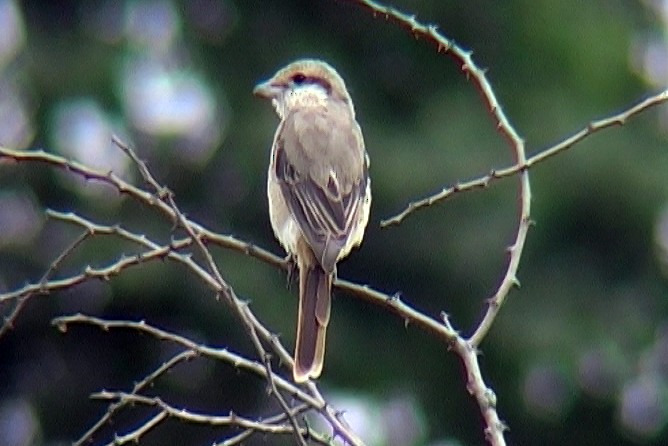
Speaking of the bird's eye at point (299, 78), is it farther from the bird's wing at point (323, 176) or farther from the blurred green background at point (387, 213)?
the blurred green background at point (387, 213)

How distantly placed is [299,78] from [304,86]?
48 millimetres

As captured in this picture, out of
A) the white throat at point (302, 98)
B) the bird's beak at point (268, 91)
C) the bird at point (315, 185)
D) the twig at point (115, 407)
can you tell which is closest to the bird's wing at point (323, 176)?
the bird at point (315, 185)

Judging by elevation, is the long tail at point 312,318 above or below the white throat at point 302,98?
below

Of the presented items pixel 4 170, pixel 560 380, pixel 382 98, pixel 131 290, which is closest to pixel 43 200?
pixel 4 170

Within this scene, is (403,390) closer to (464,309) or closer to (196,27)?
(464,309)

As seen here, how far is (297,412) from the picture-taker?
4930 mm

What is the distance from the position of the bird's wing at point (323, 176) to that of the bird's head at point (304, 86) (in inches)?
9.1

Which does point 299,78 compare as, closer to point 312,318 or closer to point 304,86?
point 304,86

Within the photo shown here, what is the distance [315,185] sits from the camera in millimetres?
7219

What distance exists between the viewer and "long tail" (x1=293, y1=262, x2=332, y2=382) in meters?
6.19

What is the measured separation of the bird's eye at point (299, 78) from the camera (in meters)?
8.07

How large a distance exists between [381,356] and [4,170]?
372 centimetres

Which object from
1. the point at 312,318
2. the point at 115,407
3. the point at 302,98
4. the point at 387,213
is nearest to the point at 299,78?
the point at 302,98

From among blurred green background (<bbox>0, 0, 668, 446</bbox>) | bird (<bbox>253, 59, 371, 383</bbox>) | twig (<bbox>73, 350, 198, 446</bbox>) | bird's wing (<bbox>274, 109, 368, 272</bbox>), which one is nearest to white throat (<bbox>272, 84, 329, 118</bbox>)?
bird (<bbox>253, 59, 371, 383</bbox>)
